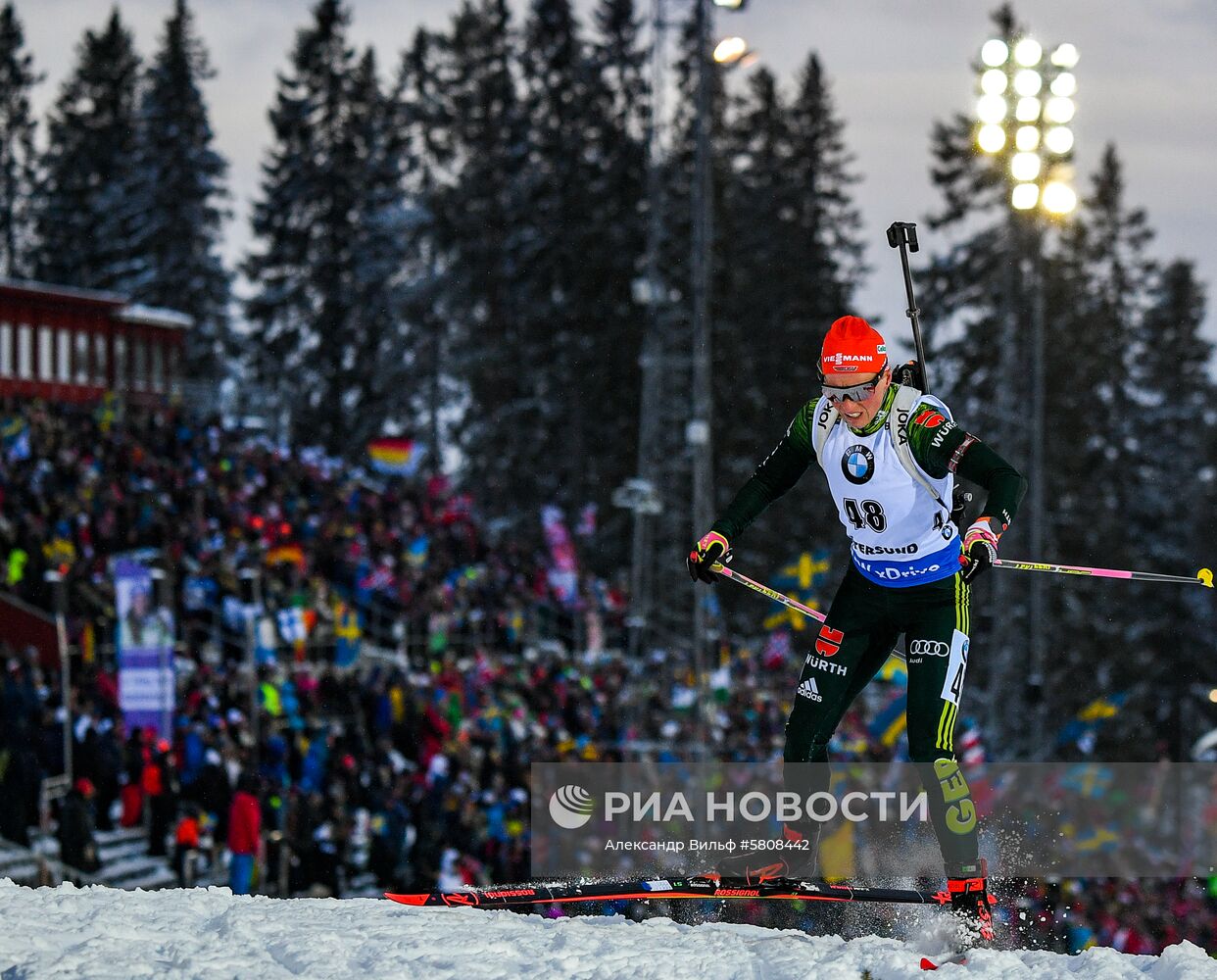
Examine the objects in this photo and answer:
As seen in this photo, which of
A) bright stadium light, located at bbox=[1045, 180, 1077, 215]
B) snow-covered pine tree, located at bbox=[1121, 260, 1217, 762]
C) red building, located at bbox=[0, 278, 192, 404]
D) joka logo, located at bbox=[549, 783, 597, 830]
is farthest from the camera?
snow-covered pine tree, located at bbox=[1121, 260, 1217, 762]

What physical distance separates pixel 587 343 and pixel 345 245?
10085 mm

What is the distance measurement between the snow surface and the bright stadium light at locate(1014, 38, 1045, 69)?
9.23 metres

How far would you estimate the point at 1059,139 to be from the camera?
1372 centimetres

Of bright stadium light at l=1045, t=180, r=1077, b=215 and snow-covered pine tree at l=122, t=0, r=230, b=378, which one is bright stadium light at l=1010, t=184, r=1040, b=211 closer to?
bright stadium light at l=1045, t=180, r=1077, b=215

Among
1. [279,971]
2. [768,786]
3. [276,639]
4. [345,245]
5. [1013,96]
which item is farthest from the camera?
[345,245]

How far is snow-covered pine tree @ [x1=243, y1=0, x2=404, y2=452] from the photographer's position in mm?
48156

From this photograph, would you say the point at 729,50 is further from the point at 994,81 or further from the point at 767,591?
the point at 767,591

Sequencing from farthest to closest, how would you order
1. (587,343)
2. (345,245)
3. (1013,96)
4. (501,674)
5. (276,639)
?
(345,245) < (587,343) < (501,674) < (276,639) < (1013,96)

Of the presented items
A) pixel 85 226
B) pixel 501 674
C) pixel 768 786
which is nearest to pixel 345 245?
pixel 85 226

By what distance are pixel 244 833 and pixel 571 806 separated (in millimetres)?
6097

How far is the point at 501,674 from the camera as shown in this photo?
→ 20781 millimetres

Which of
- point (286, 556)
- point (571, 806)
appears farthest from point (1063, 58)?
point (286, 556)

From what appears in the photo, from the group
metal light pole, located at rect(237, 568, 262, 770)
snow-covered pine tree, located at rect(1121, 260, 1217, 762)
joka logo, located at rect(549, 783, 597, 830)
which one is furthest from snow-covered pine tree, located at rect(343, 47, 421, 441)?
joka logo, located at rect(549, 783, 597, 830)

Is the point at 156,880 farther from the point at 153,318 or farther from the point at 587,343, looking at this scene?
the point at 587,343
